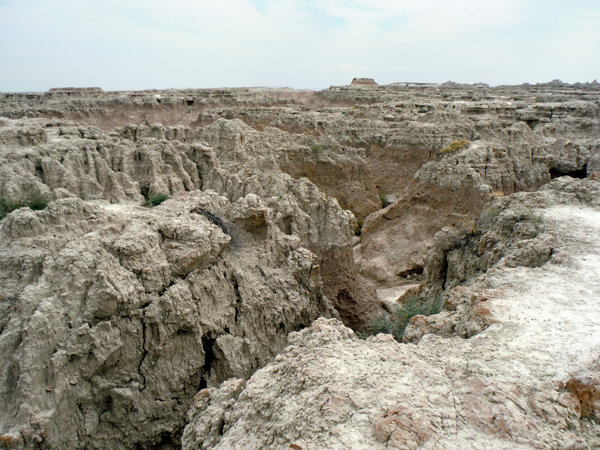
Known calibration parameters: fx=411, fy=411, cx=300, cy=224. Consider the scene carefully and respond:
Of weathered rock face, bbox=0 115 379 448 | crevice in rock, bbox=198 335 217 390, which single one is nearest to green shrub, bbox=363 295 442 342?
weathered rock face, bbox=0 115 379 448

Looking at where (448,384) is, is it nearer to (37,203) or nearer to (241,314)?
(241,314)

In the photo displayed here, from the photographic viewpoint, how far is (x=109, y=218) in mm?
7324

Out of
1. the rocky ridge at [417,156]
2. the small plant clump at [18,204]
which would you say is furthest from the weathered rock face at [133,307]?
the rocky ridge at [417,156]

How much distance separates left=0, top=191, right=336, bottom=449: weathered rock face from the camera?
543 cm

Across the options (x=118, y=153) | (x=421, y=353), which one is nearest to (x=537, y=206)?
(x=421, y=353)

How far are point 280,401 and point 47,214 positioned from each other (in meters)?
Result: 5.23

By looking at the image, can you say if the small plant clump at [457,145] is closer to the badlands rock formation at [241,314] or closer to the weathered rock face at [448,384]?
the badlands rock formation at [241,314]

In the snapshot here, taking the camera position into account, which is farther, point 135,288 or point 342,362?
point 135,288

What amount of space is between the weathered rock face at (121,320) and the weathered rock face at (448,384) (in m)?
1.39

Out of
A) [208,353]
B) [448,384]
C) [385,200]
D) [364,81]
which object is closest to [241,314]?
[208,353]

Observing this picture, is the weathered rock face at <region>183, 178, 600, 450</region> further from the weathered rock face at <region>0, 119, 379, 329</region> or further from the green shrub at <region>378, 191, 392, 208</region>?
the green shrub at <region>378, 191, 392, 208</region>

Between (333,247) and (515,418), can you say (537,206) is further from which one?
(515,418)

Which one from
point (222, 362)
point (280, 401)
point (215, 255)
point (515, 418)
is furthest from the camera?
point (215, 255)

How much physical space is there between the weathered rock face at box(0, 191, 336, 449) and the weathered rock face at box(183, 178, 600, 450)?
1.39 meters
